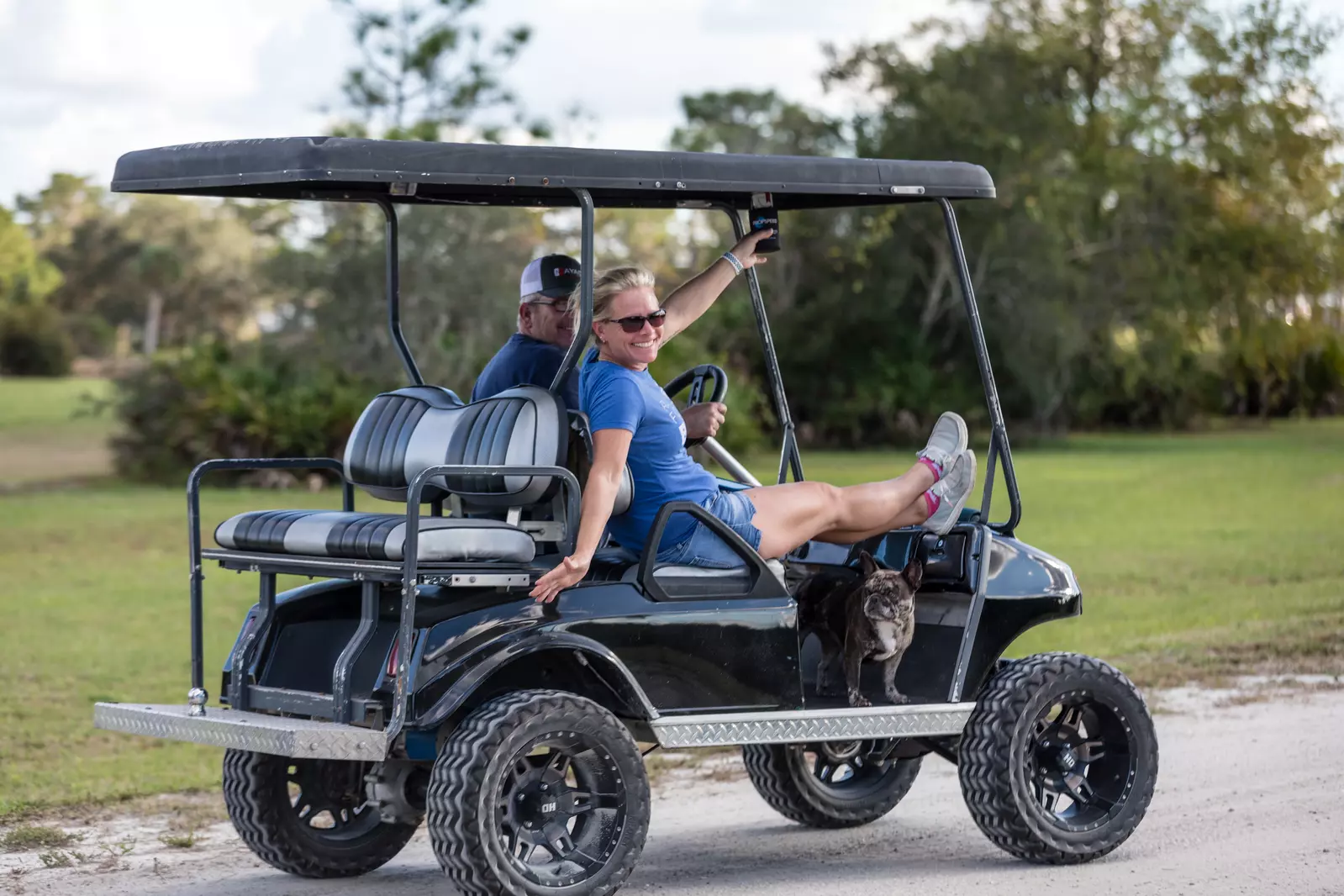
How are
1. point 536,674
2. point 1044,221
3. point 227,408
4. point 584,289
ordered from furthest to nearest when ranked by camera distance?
point 1044,221, point 227,408, point 536,674, point 584,289

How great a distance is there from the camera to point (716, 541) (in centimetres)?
528

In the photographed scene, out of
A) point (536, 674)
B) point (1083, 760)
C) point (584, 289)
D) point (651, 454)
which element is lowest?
point (1083, 760)

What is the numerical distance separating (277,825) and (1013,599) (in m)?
2.31

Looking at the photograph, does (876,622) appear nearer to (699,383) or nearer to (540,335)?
(699,383)

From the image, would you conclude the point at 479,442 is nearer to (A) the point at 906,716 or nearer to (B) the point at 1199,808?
(A) the point at 906,716

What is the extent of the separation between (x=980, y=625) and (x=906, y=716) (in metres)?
0.42

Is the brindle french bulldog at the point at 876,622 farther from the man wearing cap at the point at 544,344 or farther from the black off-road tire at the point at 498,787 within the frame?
the black off-road tire at the point at 498,787

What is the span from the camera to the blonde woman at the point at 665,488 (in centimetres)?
509

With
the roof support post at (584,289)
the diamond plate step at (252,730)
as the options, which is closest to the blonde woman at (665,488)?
the roof support post at (584,289)

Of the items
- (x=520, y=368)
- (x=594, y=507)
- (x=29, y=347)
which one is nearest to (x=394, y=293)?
(x=520, y=368)

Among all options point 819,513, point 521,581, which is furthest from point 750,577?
point 521,581

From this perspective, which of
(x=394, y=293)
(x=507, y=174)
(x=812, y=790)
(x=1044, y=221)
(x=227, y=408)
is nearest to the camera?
(x=507, y=174)

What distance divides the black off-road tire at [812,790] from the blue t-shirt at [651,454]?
130cm

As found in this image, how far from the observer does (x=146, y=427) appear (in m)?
25.6
